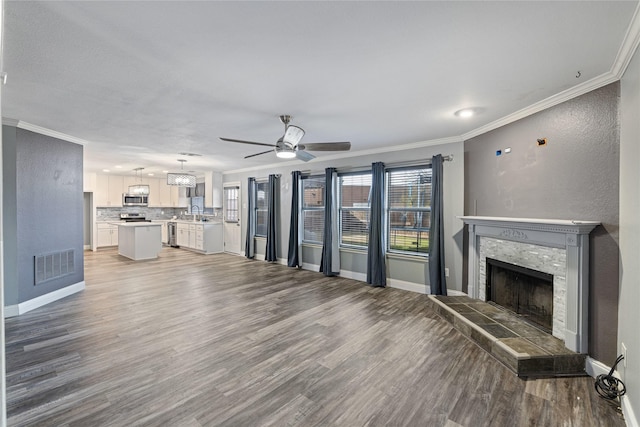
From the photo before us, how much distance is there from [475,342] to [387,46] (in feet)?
9.67

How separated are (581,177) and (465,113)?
4.22 feet

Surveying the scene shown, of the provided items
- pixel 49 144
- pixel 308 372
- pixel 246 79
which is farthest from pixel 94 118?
pixel 308 372

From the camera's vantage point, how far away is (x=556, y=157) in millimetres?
3041

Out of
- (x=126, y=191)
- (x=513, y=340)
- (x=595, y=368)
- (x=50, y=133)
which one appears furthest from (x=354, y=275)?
(x=126, y=191)

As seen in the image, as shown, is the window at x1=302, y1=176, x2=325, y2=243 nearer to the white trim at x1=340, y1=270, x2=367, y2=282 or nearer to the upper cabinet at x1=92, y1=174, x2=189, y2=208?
the white trim at x1=340, y1=270, x2=367, y2=282

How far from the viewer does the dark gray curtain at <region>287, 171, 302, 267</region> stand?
6676 millimetres

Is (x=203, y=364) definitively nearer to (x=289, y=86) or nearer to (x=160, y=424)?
(x=160, y=424)

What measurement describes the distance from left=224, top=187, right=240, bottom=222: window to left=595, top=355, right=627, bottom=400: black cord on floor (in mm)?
7792

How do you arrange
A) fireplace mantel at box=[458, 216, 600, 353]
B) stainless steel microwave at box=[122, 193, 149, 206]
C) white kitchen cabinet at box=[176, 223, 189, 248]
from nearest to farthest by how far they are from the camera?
fireplace mantel at box=[458, 216, 600, 353], white kitchen cabinet at box=[176, 223, 189, 248], stainless steel microwave at box=[122, 193, 149, 206]

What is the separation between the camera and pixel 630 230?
226 centimetres

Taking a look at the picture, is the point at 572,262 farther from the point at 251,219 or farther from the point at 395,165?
the point at 251,219

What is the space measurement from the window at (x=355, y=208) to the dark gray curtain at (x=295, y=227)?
108 cm

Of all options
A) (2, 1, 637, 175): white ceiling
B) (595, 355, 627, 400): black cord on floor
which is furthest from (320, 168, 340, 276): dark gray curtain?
(595, 355, 627, 400): black cord on floor

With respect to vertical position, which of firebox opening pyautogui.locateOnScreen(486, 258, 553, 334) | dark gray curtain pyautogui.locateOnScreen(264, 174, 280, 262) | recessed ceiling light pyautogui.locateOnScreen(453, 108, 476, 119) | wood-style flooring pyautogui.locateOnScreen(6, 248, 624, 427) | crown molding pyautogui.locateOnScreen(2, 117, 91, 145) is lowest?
wood-style flooring pyautogui.locateOnScreen(6, 248, 624, 427)
